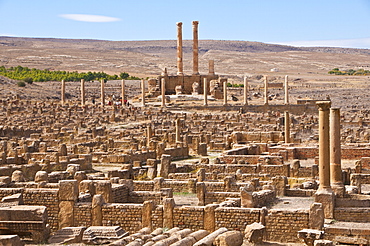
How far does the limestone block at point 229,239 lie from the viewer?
12414mm

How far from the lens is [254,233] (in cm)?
1344

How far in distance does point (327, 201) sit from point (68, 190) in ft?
17.0

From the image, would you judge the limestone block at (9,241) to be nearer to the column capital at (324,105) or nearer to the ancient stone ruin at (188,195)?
the ancient stone ruin at (188,195)

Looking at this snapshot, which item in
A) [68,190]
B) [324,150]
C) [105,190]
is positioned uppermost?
[324,150]

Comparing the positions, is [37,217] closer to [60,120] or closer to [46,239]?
[46,239]

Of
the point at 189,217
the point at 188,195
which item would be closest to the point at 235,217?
the point at 189,217

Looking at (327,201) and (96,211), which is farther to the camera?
(327,201)

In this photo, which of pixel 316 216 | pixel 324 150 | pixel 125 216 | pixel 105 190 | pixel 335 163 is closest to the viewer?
pixel 316 216

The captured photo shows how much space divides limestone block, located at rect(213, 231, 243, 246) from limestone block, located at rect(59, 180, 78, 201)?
3.84 meters

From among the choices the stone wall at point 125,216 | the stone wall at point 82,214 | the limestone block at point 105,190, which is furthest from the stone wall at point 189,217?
the limestone block at point 105,190

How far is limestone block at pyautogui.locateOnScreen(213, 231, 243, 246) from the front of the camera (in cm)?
1241

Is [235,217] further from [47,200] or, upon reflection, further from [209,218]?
[47,200]

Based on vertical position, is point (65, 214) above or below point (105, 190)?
below

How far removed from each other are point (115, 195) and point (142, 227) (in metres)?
1.73
